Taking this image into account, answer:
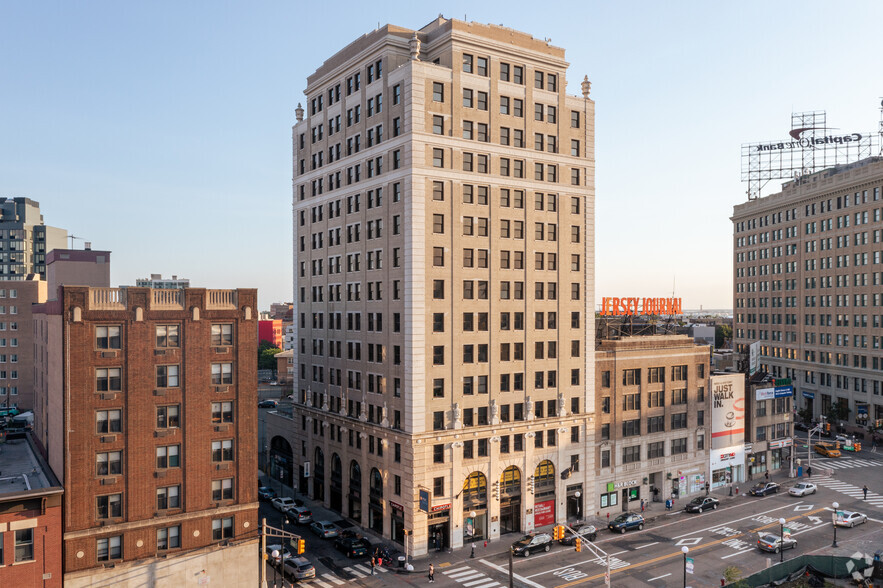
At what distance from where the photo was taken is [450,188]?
66.0 meters

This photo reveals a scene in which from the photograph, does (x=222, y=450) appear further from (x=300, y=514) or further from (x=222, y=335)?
(x=300, y=514)

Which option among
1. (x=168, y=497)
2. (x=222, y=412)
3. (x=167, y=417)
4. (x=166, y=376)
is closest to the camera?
(x=168, y=497)

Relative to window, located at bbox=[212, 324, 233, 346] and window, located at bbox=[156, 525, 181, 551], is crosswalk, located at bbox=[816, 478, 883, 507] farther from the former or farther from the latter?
window, located at bbox=[156, 525, 181, 551]

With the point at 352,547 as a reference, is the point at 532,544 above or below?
above

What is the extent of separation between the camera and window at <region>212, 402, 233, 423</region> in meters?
51.4

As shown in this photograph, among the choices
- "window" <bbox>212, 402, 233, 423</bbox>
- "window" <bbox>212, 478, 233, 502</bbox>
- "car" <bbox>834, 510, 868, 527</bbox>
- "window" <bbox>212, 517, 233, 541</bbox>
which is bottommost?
"car" <bbox>834, 510, 868, 527</bbox>

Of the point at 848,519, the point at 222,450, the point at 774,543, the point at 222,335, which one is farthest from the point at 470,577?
the point at 848,519

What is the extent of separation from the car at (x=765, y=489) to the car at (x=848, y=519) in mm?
11933

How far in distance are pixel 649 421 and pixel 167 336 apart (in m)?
55.4

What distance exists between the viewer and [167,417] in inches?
1951

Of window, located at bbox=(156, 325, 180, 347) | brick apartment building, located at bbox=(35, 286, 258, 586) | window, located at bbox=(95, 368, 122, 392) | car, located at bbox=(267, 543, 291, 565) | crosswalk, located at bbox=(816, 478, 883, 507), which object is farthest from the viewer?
crosswalk, located at bbox=(816, 478, 883, 507)

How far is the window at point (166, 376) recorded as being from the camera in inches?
1948

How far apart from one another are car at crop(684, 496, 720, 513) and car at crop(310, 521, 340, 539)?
40250 millimetres

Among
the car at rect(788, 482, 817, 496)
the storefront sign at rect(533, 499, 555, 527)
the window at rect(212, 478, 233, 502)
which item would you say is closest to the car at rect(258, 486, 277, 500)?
the window at rect(212, 478, 233, 502)
